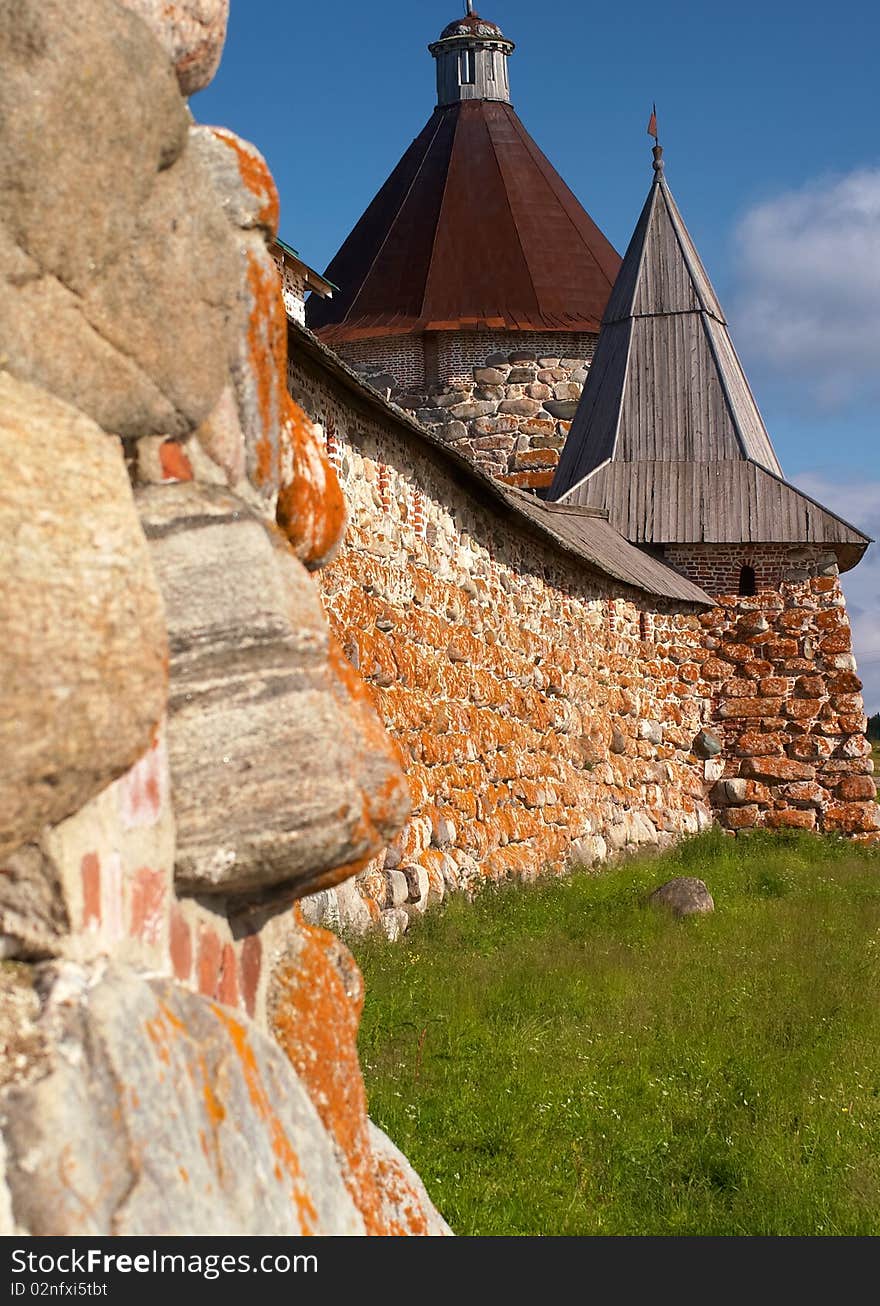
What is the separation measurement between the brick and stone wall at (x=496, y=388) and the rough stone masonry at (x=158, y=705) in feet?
63.0

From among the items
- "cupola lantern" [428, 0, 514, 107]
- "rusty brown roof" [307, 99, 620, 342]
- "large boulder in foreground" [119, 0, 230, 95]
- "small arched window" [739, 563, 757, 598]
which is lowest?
"small arched window" [739, 563, 757, 598]

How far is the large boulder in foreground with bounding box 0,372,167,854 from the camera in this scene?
1.32 meters

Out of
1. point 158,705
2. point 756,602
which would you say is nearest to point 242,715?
point 158,705

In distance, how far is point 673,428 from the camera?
54.8 feet

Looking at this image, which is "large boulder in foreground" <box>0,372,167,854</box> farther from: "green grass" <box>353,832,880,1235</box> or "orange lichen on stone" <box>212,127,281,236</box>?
"green grass" <box>353,832,880,1235</box>

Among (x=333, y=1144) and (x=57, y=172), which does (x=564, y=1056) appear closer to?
(x=333, y=1144)

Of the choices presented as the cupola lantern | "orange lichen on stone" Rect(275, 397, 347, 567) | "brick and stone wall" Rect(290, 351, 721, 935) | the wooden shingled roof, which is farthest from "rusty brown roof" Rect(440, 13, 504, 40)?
"orange lichen on stone" Rect(275, 397, 347, 567)

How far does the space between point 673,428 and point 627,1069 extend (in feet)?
37.9

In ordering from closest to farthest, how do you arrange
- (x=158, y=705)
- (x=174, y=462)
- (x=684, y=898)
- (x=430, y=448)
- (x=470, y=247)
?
(x=158, y=705), (x=174, y=462), (x=430, y=448), (x=684, y=898), (x=470, y=247)

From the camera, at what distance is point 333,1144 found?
1.99 m

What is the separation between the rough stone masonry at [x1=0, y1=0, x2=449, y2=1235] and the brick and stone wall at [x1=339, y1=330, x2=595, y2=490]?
1921 centimetres

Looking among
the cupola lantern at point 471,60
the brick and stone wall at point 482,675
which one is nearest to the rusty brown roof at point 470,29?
the cupola lantern at point 471,60

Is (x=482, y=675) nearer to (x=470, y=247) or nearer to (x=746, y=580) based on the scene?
(x=746, y=580)
